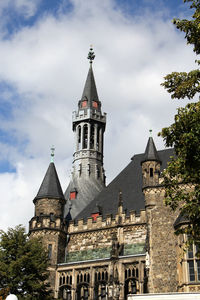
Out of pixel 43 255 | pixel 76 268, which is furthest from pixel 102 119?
pixel 43 255

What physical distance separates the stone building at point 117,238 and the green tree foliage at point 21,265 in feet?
18.5

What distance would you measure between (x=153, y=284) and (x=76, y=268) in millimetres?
7598

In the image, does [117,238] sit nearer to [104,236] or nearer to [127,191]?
[104,236]

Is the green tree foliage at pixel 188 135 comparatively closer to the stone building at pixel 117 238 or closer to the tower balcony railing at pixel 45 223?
the stone building at pixel 117 238

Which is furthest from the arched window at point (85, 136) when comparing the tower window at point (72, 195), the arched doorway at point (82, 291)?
the arched doorway at point (82, 291)

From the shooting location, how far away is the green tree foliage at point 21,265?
2534cm

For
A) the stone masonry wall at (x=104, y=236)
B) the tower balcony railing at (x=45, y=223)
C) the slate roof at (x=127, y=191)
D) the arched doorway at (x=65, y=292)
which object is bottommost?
the arched doorway at (x=65, y=292)

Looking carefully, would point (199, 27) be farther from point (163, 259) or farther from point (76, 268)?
point (76, 268)

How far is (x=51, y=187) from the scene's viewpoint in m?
36.5

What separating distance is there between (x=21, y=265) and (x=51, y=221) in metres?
8.93

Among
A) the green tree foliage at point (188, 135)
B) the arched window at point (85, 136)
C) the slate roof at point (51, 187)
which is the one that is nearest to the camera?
the green tree foliage at point (188, 135)

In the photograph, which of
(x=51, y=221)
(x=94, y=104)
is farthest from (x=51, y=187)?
(x=94, y=104)

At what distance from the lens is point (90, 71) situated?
53875 millimetres

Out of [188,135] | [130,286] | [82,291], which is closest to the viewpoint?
[188,135]
